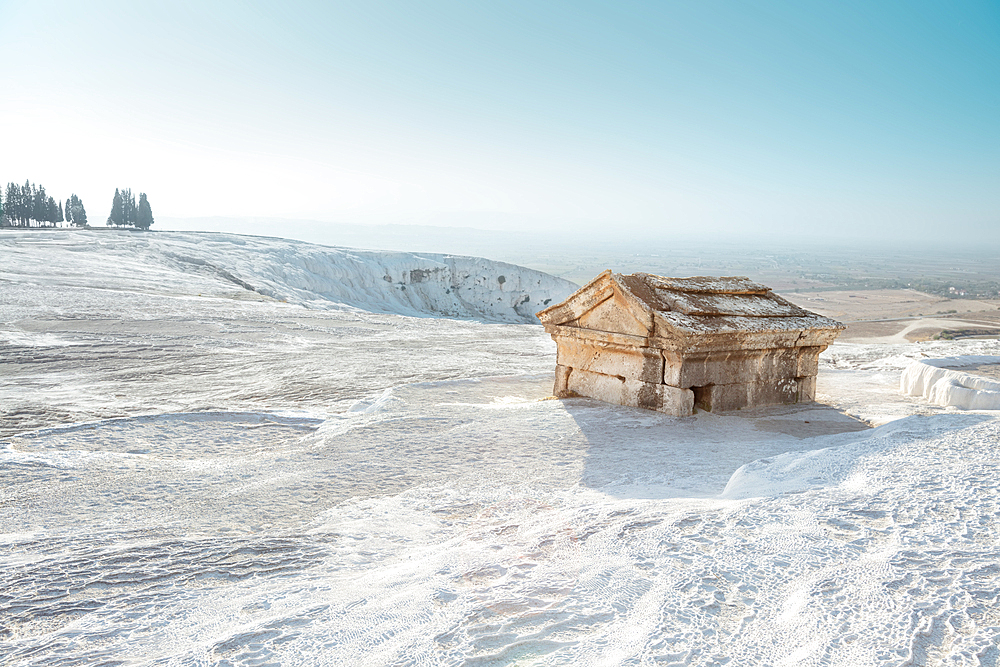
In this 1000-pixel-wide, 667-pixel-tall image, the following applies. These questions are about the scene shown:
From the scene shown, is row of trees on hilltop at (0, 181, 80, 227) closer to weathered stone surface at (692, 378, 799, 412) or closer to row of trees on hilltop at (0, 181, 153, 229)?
row of trees on hilltop at (0, 181, 153, 229)

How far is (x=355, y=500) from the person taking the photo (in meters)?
3.72

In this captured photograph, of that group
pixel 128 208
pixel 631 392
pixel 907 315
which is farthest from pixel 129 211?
pixel 631 392

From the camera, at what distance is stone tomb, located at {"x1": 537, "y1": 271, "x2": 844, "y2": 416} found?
5.96 meters

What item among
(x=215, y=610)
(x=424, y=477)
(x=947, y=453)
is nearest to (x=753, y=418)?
(x=947, y=453)

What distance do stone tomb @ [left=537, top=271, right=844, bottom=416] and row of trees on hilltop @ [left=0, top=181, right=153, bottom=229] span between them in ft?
188

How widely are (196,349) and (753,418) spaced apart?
316 inches

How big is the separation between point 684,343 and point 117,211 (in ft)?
198

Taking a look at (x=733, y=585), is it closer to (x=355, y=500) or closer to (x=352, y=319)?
(x=355, y=500)

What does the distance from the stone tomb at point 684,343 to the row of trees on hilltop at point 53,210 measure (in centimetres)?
5742

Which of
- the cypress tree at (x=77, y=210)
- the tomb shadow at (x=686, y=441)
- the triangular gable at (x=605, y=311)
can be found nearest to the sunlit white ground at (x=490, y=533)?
the tomb shadow at (x=686, y=441)

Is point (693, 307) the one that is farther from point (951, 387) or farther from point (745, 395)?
point (951, 387)

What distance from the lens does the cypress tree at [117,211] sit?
55.1 meters

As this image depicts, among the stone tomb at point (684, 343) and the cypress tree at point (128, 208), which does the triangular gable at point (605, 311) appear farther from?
the cypress tree at point (128, 208)

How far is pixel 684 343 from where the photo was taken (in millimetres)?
5766
